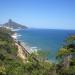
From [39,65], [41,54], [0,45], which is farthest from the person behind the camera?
[0,45]

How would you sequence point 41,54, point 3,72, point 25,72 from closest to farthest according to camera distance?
point 3,72 < point 25,72 < point 41,54

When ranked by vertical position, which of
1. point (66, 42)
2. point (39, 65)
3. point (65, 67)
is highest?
point (66, 42)

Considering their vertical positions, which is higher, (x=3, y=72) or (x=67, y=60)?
(x=67, y=60)

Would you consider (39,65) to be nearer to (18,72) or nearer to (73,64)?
(18,72)

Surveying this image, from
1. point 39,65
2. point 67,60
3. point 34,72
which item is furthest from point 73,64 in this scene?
point 39,65

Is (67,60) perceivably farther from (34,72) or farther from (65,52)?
(34,72)

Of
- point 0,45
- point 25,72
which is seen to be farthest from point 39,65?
point 0,45

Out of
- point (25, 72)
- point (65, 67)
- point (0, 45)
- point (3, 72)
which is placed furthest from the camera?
point (0, 45)

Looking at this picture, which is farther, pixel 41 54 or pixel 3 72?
pixel 41 54

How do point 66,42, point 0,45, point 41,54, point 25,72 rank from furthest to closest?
point 0,45 < point 41,54 < point 25,72 < point 66,42
